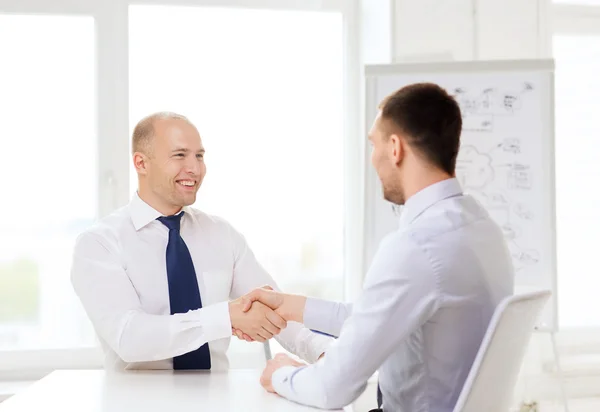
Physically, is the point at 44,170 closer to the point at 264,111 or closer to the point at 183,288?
the point at 264,111

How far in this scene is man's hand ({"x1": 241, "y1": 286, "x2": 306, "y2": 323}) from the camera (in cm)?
221

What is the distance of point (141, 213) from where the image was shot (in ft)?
8.38

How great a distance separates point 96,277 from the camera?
2354 mm

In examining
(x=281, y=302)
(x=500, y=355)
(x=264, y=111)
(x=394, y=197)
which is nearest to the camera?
(x=500, y=355)

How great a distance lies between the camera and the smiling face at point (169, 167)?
8.39 ft

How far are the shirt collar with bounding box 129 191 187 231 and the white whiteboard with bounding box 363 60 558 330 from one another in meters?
1.01

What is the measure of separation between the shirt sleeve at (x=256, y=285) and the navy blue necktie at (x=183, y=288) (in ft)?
0.81

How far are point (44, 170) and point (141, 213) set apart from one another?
142 centimetres

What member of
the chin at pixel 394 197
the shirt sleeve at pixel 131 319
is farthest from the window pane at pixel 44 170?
the chin at pixel 394 197

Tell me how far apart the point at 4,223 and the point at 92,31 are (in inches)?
40.6

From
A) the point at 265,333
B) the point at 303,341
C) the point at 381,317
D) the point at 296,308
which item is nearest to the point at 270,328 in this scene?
the point at 265,333

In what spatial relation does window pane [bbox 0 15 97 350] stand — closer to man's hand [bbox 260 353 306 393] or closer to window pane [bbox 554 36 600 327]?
man's hand [bbox 260 353 306 393]

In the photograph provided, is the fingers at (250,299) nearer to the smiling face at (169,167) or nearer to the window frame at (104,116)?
the smiling face at (169,167)

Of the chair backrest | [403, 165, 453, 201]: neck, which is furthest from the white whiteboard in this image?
the chair backrest
